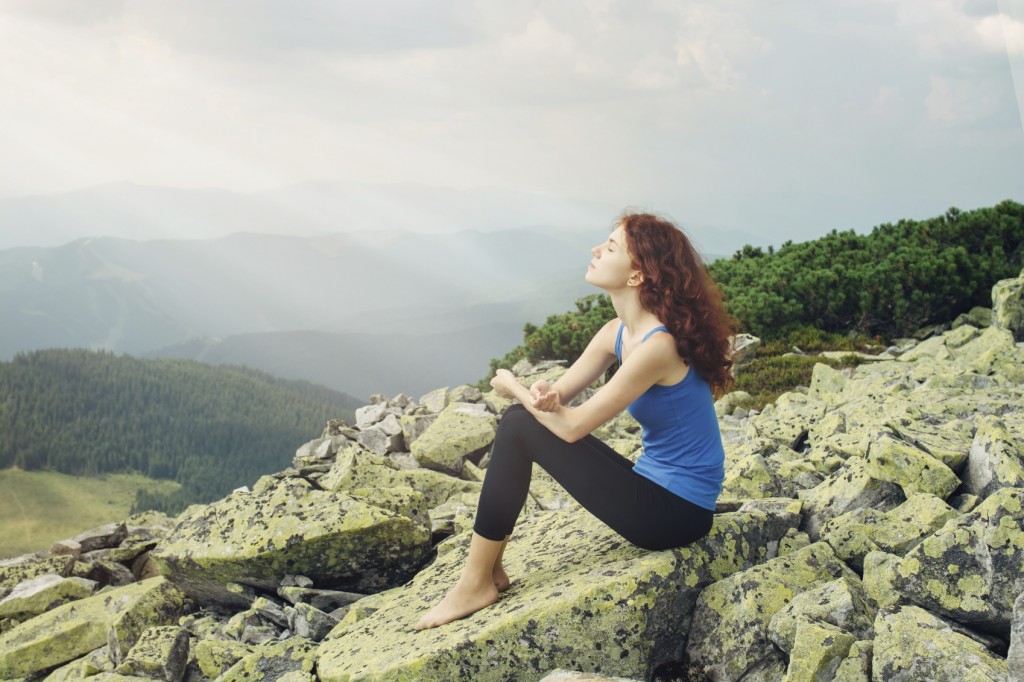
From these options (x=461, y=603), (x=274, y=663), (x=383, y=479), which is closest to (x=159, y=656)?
(x=274, y=663)

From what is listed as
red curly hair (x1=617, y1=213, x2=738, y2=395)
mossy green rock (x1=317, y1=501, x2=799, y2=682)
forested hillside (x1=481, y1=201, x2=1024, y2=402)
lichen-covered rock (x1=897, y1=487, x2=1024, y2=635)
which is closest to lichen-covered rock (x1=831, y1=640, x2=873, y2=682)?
lichen-covered rock (x1=897, y1=487, x2=1024, y2=635)

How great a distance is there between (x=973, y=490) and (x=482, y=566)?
4206 mm

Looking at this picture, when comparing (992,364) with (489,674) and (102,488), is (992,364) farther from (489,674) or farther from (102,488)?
(102,488)

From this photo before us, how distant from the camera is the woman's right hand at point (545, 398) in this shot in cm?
506

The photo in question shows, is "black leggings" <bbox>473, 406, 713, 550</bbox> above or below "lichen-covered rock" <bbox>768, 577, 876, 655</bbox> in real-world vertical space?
above

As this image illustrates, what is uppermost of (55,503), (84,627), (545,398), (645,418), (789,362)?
(545,398)

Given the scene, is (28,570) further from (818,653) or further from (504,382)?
(818,653)

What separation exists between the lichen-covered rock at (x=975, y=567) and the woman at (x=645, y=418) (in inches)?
52.7

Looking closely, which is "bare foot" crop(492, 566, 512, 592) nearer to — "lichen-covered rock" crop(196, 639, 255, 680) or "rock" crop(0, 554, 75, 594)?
"lichen-covered rock" crop(196, 639, 255, 680)

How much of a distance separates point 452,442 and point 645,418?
24.4 feet

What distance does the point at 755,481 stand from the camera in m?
7.26

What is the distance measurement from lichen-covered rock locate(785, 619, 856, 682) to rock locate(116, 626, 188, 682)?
5.43m

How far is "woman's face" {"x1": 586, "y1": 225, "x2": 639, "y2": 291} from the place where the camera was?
5.35 metres

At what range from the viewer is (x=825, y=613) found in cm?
466
